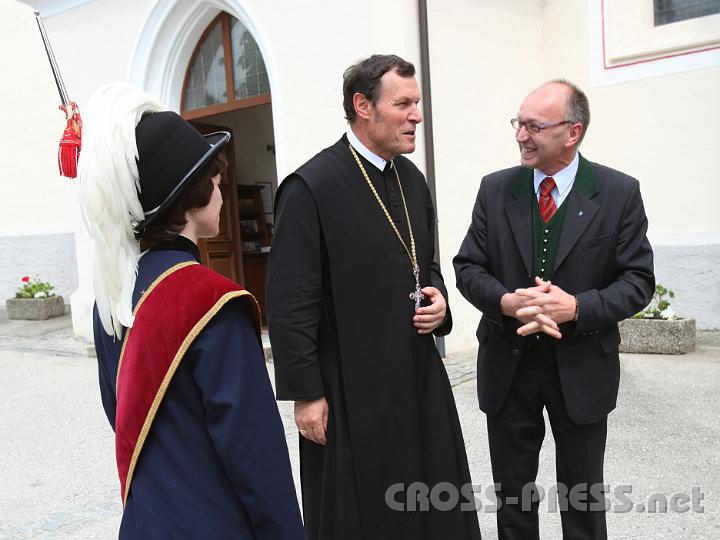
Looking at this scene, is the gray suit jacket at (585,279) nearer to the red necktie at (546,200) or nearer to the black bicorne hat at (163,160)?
the red necktie at (546,200)

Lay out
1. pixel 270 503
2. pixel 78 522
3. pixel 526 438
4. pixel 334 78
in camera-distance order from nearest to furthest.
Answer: pixel 270 503
pixel 526 438
pixel 78 522
pixel 334 78

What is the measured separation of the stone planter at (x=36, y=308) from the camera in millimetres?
11805

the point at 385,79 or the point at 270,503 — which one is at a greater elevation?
the point at 385,79

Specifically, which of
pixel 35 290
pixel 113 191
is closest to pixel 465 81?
pixel 113 191

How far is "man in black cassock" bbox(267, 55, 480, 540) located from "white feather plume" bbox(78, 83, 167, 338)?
832 mm

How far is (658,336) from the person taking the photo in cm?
662

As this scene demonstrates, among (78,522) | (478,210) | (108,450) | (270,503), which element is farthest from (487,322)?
(108,450)

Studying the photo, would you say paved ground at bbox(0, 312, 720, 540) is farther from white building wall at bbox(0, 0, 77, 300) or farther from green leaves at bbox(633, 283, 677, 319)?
white building wall at bbox(0, 0, 77, 300)

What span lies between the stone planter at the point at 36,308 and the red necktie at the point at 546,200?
11.1m

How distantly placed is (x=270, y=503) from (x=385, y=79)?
156 cm

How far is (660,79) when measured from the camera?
299 inches

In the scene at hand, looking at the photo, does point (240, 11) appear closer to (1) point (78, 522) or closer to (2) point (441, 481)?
(1) point (78, 522)

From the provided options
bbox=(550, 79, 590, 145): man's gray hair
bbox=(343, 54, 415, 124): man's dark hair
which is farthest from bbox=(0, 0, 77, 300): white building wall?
bbox=(550, 79, 590, 145): man's gray hair

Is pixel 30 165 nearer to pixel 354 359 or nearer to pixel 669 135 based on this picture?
pixel 669 135
